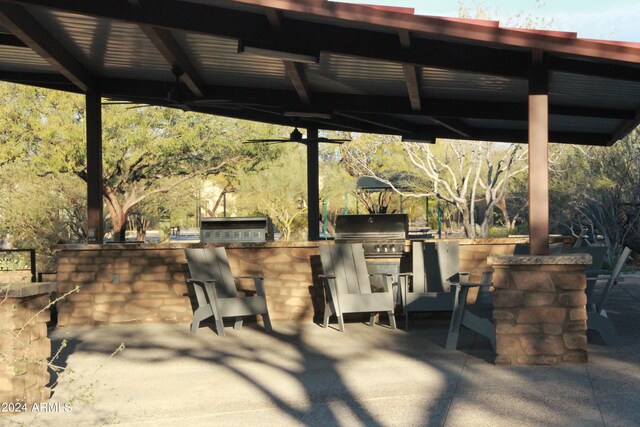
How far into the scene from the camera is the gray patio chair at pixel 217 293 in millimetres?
8633

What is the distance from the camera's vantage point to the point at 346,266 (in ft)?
29.4

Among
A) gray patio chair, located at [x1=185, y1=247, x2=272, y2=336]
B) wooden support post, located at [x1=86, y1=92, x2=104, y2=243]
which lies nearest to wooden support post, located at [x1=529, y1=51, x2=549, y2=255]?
gray patio chair, located at [x1=185, y1=247, x2=272, y2=336]

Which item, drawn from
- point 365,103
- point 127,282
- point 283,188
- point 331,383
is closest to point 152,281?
point 127,282

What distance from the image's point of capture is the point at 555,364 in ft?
21.5

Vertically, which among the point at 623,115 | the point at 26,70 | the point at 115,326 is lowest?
the point at 115,326

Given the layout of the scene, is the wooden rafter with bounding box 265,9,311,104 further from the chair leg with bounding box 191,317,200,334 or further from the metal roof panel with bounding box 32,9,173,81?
the chair leg with bounding box 191,317,200,334

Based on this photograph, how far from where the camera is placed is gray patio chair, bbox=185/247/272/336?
8.63 m

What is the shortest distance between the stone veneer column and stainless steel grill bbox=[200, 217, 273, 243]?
5631 millimetres

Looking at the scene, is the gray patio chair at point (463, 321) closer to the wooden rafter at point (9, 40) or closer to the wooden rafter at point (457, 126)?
the wooden rafter at point (457, 126)

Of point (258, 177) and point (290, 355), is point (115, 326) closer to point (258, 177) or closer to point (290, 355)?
point (290, 355)

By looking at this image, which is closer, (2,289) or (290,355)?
(2,289)

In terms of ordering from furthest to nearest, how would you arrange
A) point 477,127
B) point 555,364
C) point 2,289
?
point 477,127 < point 555,364 < point 2,289

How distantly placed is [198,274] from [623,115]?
5259mm

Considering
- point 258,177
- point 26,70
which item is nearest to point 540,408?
point 26,70
